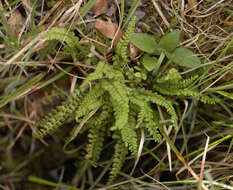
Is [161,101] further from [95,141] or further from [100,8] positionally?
[100,8]

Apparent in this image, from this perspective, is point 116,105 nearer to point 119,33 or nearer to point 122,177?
point 119,33

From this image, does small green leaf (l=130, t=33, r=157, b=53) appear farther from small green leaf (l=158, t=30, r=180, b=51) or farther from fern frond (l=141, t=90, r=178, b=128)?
fern frond (l=141, t=90, r=178, b=128)

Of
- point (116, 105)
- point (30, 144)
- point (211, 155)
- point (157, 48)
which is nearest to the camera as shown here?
point (116, 105)

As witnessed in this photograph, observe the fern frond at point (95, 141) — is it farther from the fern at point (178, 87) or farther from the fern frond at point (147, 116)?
the fern at point (178, 87)

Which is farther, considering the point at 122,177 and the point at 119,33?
the point at 122,177

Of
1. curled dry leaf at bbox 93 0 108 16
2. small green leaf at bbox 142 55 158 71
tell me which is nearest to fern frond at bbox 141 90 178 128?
small green leaf at bbox 142 55 158 71

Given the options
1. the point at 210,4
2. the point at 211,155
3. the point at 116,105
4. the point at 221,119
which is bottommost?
the point at 211,155

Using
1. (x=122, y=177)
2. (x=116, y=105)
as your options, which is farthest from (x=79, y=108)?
(x=122, y=177)

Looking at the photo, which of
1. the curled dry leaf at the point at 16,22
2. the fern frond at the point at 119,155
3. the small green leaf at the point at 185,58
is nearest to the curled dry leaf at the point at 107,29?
the small green leaf at the point at 185,58
